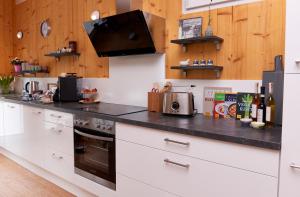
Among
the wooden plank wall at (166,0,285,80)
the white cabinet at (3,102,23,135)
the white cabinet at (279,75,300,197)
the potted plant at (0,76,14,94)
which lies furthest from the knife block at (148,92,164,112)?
the potted plant at (0,76,14,94)

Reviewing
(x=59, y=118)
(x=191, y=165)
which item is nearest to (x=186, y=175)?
(x=191, y=165)

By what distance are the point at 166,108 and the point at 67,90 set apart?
1.56 meters

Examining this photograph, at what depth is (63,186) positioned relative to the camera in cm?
267

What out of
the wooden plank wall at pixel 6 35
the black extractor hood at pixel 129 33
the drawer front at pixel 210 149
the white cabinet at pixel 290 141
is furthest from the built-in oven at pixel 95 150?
the wooden plank wall at pixel 6 35

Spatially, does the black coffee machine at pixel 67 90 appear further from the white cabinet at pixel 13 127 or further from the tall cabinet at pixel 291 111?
the tall cabinet at pixel 291 111

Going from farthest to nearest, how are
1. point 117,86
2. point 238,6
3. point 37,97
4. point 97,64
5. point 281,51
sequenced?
1. point 37,97
2. point 97,64
3. point 117,86
4. point 238,6
5. point 281,51

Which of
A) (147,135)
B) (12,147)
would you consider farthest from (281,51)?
(12,147)

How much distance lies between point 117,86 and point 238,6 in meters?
Answer: 1.52

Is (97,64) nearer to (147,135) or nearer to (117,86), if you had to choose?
(117,86)

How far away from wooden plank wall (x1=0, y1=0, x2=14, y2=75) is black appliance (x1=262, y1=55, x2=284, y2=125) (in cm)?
453

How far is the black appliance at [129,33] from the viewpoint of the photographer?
2.17 metres

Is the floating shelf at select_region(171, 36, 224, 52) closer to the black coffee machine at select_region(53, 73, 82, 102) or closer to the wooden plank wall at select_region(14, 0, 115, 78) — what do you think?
the wooden plank wall at select_region(14, 0, 115, 78)

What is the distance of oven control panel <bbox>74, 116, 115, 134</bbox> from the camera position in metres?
2.01

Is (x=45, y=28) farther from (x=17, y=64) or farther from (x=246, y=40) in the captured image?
(x=246, y=40)
